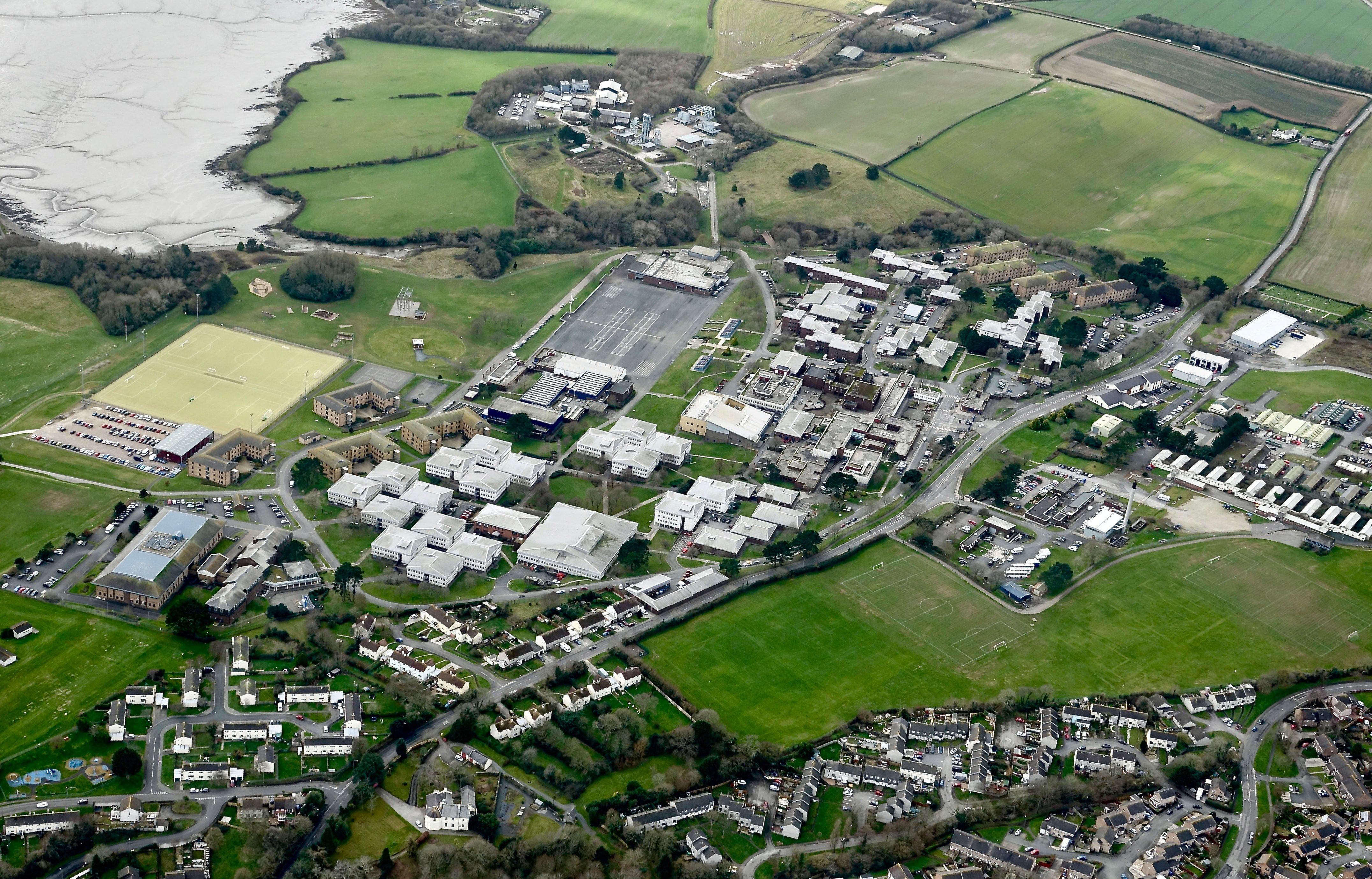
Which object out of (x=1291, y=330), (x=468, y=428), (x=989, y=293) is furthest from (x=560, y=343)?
(x=1291, y=330)

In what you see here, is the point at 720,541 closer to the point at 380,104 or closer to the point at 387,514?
the point at 387,514

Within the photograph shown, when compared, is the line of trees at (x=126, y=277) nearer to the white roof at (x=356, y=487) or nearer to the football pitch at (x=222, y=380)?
the football pitch at (x=222, y=380)

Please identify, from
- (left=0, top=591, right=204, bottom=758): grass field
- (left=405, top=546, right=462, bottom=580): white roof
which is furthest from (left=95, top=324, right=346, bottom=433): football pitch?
(left=0, top=591, right=204, bottom=758): grass field

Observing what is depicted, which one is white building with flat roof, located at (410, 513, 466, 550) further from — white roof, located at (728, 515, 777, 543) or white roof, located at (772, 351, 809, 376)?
white roof, located at (772, 351, 809, 376)

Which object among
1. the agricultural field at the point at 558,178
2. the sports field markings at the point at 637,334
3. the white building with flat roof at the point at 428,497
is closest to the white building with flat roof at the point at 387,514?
the white building with flat roof at the point at 428,497

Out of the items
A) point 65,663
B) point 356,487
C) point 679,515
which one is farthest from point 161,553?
point 679,515
